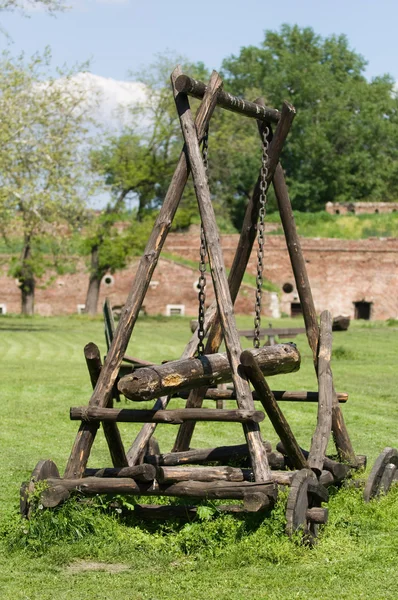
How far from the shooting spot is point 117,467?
7.80 metres

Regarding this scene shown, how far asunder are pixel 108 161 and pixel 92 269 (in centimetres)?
484

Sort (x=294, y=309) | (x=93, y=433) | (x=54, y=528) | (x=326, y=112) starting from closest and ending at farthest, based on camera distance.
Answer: (x=54, y=528), (x=93, y=433), (x=294, y=309), (x=326, y=112)

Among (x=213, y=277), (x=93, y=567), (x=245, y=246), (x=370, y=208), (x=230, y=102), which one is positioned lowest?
(x=93, y=567)

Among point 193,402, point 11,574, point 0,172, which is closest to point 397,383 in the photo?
point 193,402

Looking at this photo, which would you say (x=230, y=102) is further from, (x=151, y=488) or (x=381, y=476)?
(x=381, y=476)

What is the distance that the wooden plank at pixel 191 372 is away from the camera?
7027mm

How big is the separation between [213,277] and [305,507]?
1871mm

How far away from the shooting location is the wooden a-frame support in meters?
7.41

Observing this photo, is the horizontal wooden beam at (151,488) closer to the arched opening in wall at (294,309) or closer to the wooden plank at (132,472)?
the wooden plank at (132,472)

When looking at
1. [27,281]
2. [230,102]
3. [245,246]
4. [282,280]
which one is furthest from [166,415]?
[282,280]

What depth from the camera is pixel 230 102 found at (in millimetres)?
8336

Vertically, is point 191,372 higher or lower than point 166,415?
higher

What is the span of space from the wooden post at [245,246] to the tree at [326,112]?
5313 cm

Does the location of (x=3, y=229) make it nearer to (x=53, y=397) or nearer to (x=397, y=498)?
(x=53, y=397)
